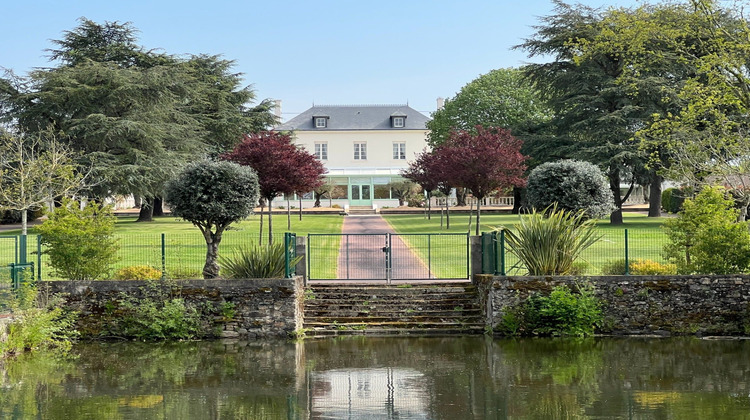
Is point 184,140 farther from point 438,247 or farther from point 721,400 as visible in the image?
point 721,400

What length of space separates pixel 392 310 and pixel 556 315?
132 inches

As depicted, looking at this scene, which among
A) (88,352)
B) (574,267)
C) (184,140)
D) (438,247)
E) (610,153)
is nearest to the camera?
(88,352)

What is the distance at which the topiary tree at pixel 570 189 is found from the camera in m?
24.9

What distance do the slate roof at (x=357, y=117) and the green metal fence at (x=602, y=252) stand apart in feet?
159

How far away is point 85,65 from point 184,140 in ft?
19.1

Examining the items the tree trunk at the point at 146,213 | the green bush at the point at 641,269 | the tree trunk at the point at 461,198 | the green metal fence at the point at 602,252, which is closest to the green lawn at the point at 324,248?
the green metal fence at the point at 602,252

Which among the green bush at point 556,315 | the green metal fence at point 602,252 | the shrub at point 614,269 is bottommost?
the green bush at point 556,315

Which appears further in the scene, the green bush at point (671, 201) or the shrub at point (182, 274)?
the green bush at point (671, 201)

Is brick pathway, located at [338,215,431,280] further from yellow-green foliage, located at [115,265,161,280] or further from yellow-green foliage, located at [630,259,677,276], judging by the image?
yellow-green foliage, located at [630,259,677,276]

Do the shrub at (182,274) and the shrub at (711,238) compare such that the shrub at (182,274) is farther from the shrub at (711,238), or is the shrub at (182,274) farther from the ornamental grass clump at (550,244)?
the shrub at (711,238)

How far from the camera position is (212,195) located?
18828 mm

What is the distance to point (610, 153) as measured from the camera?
37.7 meters

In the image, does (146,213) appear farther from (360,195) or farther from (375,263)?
(360,195)

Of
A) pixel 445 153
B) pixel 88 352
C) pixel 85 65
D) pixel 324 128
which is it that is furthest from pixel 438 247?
pixel 324 128
